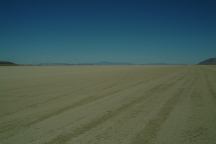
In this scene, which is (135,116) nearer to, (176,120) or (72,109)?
(176,120)

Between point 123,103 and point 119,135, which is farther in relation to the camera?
point 123,103

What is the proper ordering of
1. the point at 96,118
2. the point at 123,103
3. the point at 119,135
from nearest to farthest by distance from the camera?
1. the point at 119,135
2. the point at 96,118
3. the point at 123,103

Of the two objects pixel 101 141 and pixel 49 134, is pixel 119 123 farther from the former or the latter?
pixel 49 134

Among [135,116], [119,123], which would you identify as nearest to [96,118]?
[119,123]

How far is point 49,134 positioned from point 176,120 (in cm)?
333

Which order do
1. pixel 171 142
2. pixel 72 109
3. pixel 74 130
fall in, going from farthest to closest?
pixel 72 109 → pixel 74 130 → pixel 171 142

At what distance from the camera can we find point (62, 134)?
429cm

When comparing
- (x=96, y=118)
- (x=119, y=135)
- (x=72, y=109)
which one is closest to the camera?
(x=119, y=135)

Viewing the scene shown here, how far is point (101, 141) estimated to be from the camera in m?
3.93

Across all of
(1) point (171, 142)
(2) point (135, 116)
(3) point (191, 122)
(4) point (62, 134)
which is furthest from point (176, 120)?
(4) point (62, 134)

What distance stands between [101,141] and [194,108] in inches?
167

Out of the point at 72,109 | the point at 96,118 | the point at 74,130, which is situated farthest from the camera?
the point at 72,109

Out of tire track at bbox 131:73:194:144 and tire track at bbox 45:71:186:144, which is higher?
tire track at bbox 131:73:194:144

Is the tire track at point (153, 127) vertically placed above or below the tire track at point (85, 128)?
above
